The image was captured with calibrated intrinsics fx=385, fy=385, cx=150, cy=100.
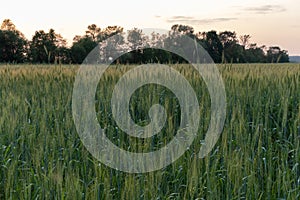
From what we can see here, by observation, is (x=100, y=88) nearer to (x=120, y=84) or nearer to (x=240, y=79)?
(x=120, y=84)

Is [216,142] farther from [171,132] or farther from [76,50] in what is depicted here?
[76,50]

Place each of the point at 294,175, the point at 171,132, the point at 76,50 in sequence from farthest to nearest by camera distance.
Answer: the point at 76,50 → the point at 171,132 → the point at 294,175

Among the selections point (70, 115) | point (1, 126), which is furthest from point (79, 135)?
point (1, 126)

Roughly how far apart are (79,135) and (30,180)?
2.40 ft

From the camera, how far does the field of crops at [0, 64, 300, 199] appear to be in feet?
6.75

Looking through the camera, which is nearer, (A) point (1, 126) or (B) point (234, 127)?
(B) point (234, 127)

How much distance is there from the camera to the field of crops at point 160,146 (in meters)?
2.06

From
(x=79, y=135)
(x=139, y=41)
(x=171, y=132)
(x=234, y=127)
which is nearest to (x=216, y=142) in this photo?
(x=234, y=127)

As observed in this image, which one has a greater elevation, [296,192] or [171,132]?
→ [171,132]

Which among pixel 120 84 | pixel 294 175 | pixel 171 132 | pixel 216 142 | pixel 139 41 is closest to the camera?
pixel 294 175

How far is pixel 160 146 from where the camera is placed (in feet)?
9.08

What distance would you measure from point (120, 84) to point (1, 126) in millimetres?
1437

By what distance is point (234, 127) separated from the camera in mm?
2752

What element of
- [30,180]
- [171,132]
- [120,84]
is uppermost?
[120,84]
